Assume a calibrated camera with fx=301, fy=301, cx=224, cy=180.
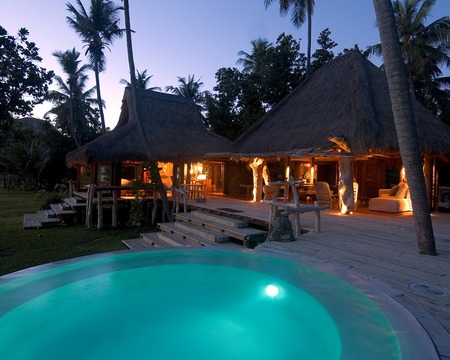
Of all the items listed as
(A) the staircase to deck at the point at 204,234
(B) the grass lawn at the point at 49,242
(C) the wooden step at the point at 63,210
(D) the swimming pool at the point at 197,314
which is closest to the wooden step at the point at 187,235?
(A) the staircase to deck at the point at 204,234

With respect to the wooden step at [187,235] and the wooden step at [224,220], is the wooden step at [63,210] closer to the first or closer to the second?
the wooden step at [187,235]

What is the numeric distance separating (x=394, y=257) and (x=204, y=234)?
385 cm

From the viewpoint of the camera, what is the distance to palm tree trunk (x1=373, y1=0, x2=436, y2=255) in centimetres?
435

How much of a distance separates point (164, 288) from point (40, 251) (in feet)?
14.7

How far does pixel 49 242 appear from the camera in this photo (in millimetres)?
8281

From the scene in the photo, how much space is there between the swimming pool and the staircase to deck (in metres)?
1.47

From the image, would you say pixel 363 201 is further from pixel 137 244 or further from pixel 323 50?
pixel 323 50

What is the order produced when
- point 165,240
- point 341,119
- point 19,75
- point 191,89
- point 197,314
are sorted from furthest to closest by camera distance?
point 191,89
point 19,75
point 341,119
point 165,240
point 197,314

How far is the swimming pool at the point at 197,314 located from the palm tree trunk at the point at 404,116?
6.25ft

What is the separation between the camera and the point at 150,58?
16.7 metres

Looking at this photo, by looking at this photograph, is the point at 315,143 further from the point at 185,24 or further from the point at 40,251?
the point at 40,251

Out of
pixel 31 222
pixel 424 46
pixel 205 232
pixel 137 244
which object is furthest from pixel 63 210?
pixel 424 46

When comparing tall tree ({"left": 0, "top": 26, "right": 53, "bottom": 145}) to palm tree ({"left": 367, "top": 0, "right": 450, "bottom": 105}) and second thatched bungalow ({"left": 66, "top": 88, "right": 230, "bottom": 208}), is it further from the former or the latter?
palm tree ({"left": 367, "top": 0, "right": 450, "bottom": 105})

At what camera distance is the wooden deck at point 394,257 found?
271 cm
